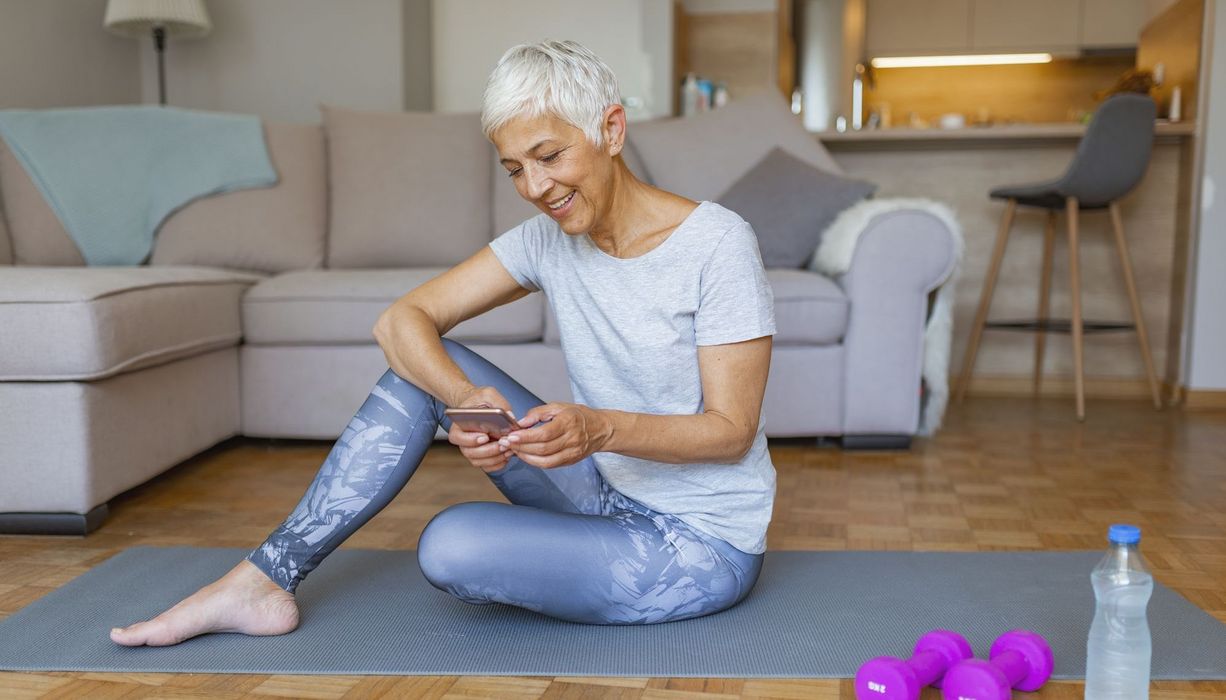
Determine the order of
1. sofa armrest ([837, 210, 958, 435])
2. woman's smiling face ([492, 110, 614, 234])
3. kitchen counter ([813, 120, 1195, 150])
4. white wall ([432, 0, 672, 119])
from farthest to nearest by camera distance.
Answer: white wall ([432, 0, 672, 119]) → kitchen counter ([813, 120, 1195, 150]) → sofa armrest ([837, 210, 958, 435]) → woman's smiling face ([492, 110, 614, 234])

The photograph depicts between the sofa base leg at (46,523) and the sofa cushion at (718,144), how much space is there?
1937 mm

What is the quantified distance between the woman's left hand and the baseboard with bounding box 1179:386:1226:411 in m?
3.18

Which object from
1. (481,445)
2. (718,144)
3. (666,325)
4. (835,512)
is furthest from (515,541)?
(718,144)

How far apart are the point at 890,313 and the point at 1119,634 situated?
1708 mm

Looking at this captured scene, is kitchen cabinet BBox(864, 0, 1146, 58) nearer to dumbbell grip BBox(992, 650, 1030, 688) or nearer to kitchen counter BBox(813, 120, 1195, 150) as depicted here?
kitchen counter BBox(813, 120, 1195, 150)

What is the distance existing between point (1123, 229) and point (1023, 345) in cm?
55

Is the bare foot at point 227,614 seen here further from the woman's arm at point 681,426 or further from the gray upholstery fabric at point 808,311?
the gray upholstery fabric at point 808,311

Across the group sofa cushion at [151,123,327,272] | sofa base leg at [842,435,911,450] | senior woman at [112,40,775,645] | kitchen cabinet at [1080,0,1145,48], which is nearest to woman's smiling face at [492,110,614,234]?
senior woman at [112,40,775,645]

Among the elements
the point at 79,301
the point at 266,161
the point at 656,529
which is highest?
the point at 266,161

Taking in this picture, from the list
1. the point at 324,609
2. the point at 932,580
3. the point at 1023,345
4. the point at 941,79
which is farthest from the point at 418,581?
the point at 941,79

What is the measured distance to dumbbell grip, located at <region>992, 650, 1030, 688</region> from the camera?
4.04ft

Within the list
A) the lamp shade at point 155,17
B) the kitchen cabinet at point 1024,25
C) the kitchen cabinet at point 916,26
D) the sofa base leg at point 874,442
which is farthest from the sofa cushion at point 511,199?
the kitchen cabinet at point 1024,25

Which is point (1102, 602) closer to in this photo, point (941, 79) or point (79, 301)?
point (79, 301)

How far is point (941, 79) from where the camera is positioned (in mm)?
6582
